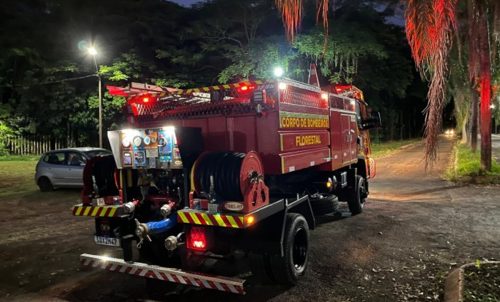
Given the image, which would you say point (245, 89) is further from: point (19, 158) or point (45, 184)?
point (19, 158)

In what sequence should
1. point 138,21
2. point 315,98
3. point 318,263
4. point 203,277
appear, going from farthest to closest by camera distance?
point 138,21
point 315,98
point 318,263
point 203,277

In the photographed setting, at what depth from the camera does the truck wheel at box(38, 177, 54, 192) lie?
13223 millimetres

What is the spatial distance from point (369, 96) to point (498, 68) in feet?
51.3

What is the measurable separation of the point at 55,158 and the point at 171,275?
10.3 m

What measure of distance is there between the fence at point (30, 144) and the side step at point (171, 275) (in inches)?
1082

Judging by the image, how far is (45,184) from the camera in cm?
1330

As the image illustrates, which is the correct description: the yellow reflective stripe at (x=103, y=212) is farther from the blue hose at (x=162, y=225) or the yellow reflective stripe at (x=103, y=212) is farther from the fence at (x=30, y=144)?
the fence at (x=30, y=144)

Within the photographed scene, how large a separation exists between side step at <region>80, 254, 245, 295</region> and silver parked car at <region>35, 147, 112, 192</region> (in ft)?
27.4

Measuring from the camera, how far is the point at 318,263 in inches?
237

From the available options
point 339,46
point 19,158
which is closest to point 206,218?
point 339,46

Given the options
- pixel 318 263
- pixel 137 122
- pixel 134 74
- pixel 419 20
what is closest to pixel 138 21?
pixel 134 74

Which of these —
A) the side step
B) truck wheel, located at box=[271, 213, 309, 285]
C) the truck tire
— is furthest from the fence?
truck wheel, located at box=[271, 213, 309, 285]

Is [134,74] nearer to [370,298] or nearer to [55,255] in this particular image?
[55,255]

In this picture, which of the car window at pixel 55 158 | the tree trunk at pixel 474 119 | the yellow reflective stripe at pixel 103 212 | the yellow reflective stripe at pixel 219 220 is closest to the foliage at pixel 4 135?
the car window at pixel 55 158
